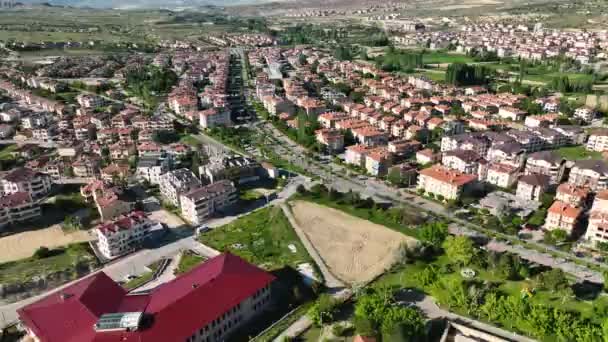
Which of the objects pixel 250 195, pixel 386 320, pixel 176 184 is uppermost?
pixel 176 184

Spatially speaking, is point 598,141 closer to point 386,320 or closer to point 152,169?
point 386,320

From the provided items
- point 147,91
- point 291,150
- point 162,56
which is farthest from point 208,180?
point 162,56

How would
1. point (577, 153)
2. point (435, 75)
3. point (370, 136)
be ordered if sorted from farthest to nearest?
1. point (435, 75)
2. point (370, 136)
3. point (577, 153)

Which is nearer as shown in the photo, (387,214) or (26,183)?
(387,214)

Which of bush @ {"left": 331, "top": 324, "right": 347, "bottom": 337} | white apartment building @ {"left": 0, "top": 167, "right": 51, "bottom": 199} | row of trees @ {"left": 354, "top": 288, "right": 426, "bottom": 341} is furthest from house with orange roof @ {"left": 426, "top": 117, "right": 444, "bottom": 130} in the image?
white apartment building @ {"left": 0, "top": 167, "right": 51, "bottom": 199}

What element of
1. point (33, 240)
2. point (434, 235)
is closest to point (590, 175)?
point (434, 235)

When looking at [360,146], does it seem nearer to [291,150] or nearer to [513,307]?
[291,150]
